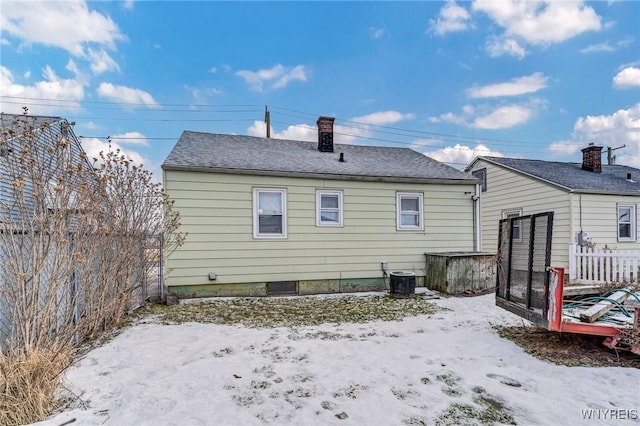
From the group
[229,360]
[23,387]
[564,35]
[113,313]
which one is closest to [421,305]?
[229,360]

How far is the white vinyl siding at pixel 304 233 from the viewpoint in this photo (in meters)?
7.75

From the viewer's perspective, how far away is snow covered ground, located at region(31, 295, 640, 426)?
2641mm

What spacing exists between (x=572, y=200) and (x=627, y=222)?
2978 mm

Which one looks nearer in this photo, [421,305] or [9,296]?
[9,296]

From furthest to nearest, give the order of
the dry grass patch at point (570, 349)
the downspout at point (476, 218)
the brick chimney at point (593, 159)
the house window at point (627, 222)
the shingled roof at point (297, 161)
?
the brick chimney at point (593, 159), the house window at point (627, 222), the downspout at point (476, 218), the shingled roof at point (297, 161), the dry grass patch at point (570, 349)

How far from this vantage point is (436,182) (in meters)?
9.36

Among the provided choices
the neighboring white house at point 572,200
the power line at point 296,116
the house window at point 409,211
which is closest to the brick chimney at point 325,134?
the house window at point 409,211

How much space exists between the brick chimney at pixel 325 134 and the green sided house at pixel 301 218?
72 cm

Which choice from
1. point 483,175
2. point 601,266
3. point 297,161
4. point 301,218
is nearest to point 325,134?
point 297,161

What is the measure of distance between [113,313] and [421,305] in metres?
5.83

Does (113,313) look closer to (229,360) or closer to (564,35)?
(229,360)

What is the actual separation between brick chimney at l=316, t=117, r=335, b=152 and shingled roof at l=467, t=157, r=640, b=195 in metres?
7.51

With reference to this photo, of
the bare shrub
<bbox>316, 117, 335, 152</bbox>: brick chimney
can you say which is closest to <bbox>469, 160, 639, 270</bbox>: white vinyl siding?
<bbox>316, 117, 335, 152</bbox>: brick chimney

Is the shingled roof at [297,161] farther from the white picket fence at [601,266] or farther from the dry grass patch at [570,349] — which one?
the dry grass patch at [570,349]
